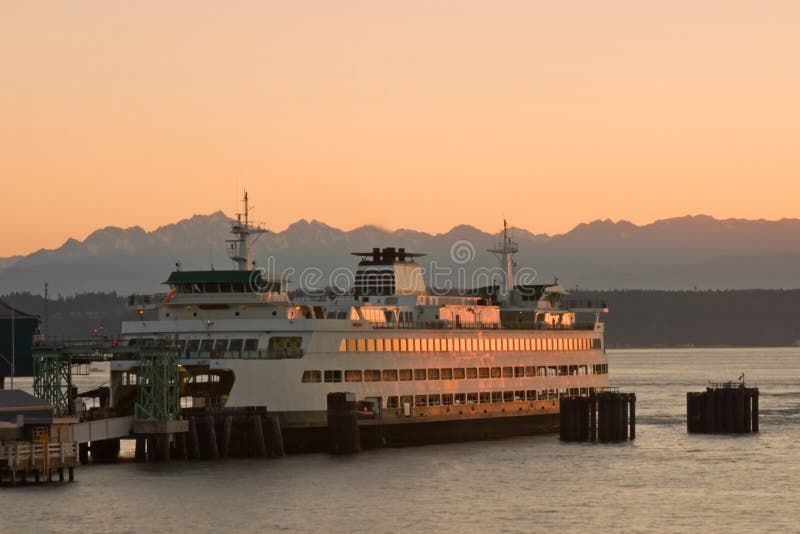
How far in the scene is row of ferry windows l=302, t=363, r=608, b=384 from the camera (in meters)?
76.2

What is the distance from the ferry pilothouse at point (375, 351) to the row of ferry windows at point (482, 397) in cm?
8

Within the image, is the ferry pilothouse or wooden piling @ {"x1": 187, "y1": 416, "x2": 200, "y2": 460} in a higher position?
the ferry pilothouse

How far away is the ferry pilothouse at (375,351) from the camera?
7488cm

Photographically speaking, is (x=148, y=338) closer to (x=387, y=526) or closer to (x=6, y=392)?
(x=6, y=392)

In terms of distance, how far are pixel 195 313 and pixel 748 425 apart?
119 feet

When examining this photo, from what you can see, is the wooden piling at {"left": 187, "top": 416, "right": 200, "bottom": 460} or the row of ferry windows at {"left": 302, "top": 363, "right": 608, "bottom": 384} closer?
the wooden piling at {"left": 187, "top": 416, "right": 200, "bottom": 460}

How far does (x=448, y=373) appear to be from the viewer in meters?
85.1

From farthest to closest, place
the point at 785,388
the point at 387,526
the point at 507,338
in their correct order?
the point at 785,388
the point at 507,338
the point at 387,526

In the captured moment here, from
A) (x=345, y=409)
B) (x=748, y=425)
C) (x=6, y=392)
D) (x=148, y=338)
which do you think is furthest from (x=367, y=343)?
(x=748, y=425)

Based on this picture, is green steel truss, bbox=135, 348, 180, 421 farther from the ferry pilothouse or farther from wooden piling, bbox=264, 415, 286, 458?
wooden piling, bbox=264, 415, 286, 458

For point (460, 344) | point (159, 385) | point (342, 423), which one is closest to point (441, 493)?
point (342, 423)

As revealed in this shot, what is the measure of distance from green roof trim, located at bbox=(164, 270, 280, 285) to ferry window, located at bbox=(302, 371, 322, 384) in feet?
19.0

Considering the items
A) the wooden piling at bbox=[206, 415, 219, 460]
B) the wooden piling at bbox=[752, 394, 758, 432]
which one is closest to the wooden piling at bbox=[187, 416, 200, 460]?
the wooden piling at bbox=[206, 415, 219, 460]

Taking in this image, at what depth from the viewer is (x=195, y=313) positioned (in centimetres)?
7800
